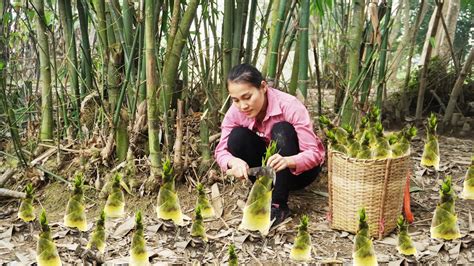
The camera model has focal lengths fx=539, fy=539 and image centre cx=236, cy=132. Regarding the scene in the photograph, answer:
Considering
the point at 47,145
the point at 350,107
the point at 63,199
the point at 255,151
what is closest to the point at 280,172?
the point at 255,151

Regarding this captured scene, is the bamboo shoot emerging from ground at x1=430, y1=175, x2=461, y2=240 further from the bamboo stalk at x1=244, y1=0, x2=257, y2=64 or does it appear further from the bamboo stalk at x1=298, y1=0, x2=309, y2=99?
the bamboo stalk at x1=244, y1=0, x2=257, y2=64

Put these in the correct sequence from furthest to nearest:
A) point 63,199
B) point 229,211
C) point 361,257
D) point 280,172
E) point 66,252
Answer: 1. point 63,199
2. point 229,211
3. point 280,172
4. point 66,252
5. point 361,257

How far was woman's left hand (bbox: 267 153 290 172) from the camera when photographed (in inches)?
74.6

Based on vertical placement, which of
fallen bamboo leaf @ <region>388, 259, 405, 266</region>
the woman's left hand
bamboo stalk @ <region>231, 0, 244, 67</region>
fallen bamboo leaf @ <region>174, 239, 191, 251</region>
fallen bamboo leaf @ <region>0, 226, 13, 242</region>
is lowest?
fallen bamboo leaf @ <region>0, 226, 13, 242</region>

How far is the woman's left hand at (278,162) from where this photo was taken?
1.89 metres

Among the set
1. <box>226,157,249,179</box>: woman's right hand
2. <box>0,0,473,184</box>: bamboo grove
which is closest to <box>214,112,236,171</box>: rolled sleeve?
<box>226,157,249,179</box>: woman's right hand

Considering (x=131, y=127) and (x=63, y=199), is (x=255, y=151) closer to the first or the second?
(x=131, y=127)

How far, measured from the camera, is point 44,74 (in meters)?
2.79

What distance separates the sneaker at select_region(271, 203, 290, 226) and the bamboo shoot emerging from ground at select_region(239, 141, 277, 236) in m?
0.48

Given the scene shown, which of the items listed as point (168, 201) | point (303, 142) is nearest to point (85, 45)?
→ point (303, 142)

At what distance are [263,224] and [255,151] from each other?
0.60 m

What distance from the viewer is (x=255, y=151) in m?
2.30

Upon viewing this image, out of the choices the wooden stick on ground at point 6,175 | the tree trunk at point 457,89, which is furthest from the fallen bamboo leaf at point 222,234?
the tree trunk at point 457,89

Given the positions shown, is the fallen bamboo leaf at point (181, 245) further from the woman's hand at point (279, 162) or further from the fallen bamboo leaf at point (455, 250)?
the fallen bamboo leaf at point (455, 250)
